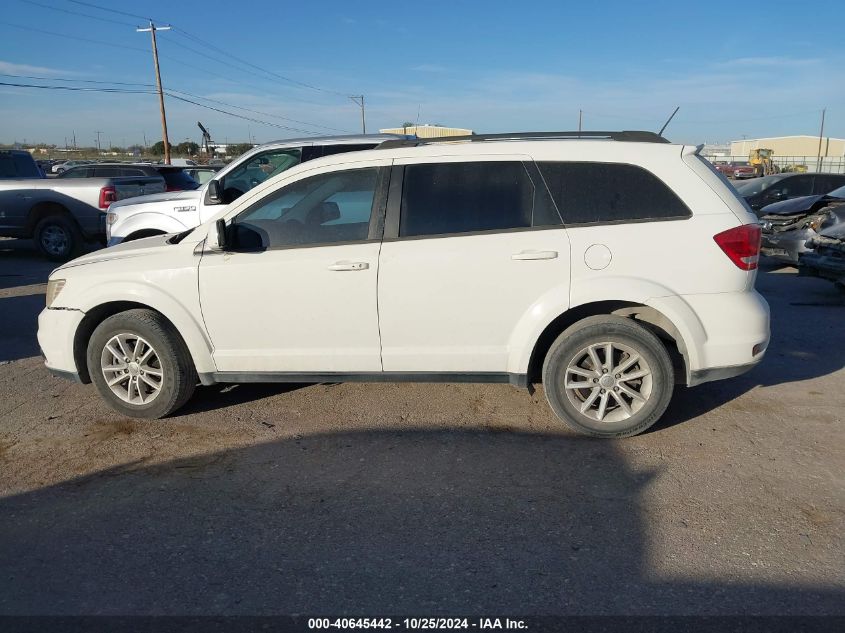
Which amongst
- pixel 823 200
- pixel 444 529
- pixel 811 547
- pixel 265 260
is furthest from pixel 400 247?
pixel 823 200

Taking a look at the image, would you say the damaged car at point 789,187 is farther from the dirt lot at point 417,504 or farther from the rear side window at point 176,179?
the rear side window at point 176,179

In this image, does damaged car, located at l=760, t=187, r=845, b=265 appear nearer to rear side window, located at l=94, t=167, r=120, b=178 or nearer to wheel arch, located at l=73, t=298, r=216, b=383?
wheel arch, located at l=73, t=298, r=216, b=383

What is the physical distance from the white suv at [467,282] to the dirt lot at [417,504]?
0.39m

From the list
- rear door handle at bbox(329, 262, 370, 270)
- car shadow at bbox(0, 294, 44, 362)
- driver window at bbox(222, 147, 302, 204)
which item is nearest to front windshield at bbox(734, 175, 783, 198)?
driver window at bbox(222, 147, 302, 204)

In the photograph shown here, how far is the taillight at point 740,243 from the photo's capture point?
4207mm

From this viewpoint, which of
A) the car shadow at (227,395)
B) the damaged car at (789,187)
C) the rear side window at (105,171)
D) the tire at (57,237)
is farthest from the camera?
the rear side window at (105,171)

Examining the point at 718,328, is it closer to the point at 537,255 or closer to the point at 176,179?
the point at 537,255

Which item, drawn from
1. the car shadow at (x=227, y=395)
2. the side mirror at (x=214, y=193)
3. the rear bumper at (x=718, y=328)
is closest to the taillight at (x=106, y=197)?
the side mirror at (x=214, y=193)

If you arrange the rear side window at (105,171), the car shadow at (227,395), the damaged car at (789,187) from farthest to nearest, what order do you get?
the rear side window at (105,171) < the damaged car at (789,187) < the car shadow at (227,395)

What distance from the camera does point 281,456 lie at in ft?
14.1

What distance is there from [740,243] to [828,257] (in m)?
5.50

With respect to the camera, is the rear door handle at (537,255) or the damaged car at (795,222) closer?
the rear door handle at (537,255)

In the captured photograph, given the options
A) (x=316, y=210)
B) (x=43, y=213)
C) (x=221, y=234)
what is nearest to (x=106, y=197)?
(x=43, y=213)

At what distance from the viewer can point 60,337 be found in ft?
16.1
